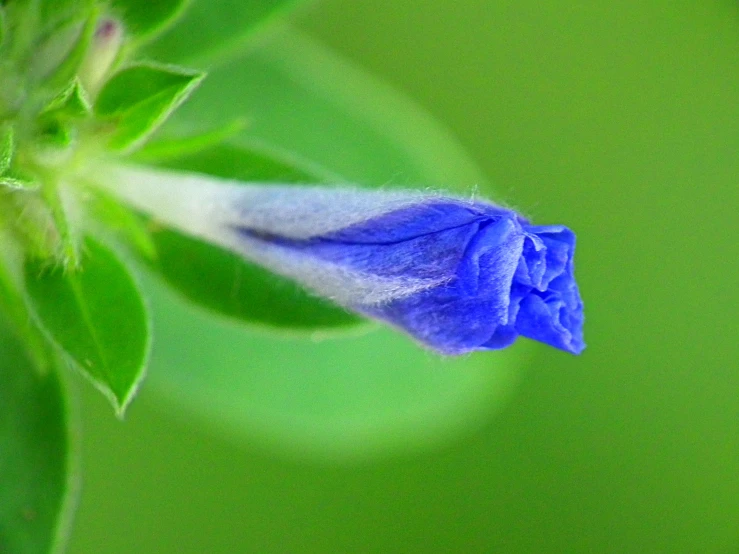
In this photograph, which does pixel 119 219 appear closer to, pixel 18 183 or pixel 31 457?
pixel 18 183

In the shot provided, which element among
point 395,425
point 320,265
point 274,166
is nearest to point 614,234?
point 395,425

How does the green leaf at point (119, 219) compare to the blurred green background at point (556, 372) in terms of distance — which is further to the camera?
the blurred green background at point (556, 372)

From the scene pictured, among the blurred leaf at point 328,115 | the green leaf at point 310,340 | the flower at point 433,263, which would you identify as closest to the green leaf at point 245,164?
the flower at point 433,263

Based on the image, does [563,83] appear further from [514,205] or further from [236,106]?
[514,205]

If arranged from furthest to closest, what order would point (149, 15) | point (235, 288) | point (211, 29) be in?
1. point (211, 29)
2. point (235, 288)
3. point (149, 15)

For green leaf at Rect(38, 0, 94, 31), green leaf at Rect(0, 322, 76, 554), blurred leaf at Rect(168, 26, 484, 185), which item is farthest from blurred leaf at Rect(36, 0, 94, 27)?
blurred leaf at Rect(168, 26, 484, 185)

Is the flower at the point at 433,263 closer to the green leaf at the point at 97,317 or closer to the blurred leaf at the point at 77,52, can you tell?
the green leaf at the point at 97,317

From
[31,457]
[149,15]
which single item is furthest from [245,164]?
[31,457]
